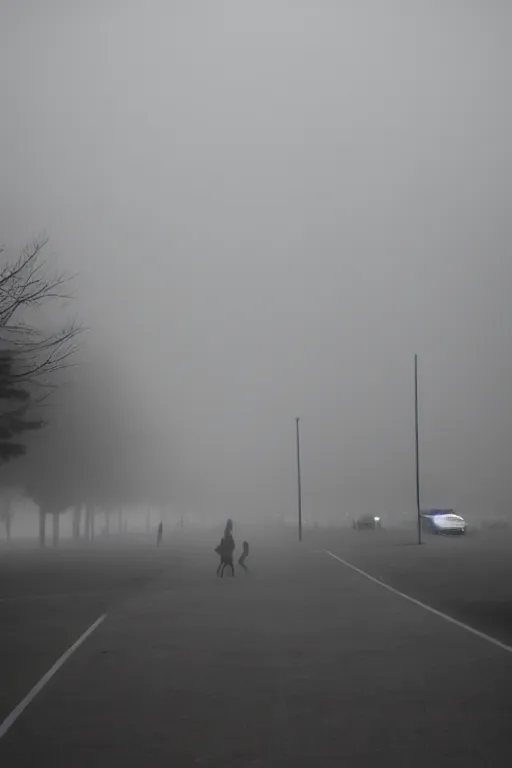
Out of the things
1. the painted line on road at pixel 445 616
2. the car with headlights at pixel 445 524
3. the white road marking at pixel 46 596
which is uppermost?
the painted line on road at pixel 445 616

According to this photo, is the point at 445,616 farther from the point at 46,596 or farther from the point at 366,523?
the point at 366,523

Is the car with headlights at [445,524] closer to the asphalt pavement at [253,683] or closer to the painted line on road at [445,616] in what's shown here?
the painted line on road at [445,616]

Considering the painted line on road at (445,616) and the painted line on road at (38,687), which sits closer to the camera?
the painted line on road at (38,687)

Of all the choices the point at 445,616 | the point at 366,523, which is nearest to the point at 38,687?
the point at 445,616

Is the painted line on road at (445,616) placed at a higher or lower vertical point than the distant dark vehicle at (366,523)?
higher

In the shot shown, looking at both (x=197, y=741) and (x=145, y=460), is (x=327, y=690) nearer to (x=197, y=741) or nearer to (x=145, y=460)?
(x=197, y=741)

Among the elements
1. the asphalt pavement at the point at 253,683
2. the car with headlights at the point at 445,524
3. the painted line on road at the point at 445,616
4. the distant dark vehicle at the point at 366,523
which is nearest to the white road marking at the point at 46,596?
the asphalt pavement at the point at 253,683

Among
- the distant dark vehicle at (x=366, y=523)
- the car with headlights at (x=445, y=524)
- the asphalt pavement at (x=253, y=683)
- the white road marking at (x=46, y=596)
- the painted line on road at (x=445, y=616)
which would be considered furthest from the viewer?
the distant dark vehicle at (x=366, y=523)

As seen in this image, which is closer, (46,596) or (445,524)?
(46,596)

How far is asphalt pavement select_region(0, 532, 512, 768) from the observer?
25.8ft

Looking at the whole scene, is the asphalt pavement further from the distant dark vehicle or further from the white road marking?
the distant dark vehicle

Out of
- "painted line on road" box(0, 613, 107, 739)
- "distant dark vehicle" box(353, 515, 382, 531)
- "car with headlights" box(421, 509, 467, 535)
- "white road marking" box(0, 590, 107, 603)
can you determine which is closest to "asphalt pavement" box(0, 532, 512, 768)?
"painted line on road" box(0, 613, 107, 739)

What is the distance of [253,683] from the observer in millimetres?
10906

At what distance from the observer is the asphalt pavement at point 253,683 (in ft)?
25.8
